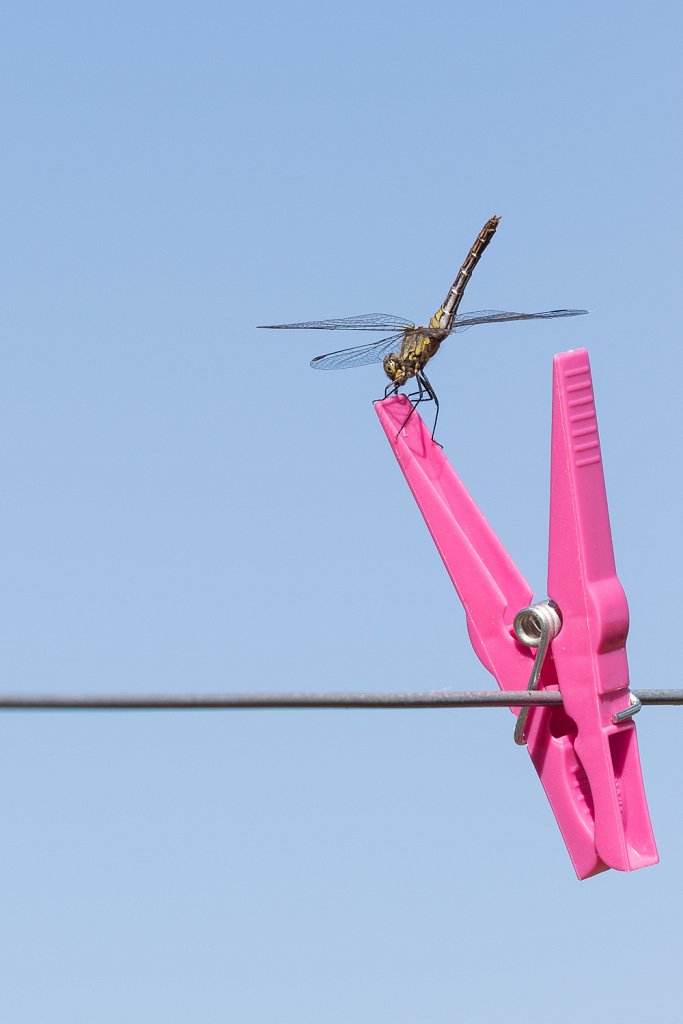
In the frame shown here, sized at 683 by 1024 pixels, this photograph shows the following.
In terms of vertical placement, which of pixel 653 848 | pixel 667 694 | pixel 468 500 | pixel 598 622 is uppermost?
pixel 468 500

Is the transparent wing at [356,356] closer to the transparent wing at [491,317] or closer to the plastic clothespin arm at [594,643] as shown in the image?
the transparent wing at [491,317]

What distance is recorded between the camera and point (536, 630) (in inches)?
147

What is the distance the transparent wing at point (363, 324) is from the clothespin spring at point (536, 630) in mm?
3281

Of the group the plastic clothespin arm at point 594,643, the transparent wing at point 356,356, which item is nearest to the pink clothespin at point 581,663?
the plastic clothespin arm at point 594,643

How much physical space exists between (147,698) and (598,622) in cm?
126

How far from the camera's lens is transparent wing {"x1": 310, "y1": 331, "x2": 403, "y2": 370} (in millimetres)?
6926

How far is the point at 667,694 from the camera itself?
150 inches

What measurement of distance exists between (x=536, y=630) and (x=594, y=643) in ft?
0.60

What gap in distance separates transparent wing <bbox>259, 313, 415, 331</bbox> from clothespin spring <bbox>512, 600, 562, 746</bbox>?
3.28 m

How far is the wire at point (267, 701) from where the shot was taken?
2.67 m

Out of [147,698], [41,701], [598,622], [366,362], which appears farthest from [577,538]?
[366,362]

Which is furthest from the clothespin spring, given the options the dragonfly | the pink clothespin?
the dragonfly

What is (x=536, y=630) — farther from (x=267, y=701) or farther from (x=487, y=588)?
(x=267, y=701)

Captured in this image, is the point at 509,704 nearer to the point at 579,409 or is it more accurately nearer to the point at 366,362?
the point at 579,409
